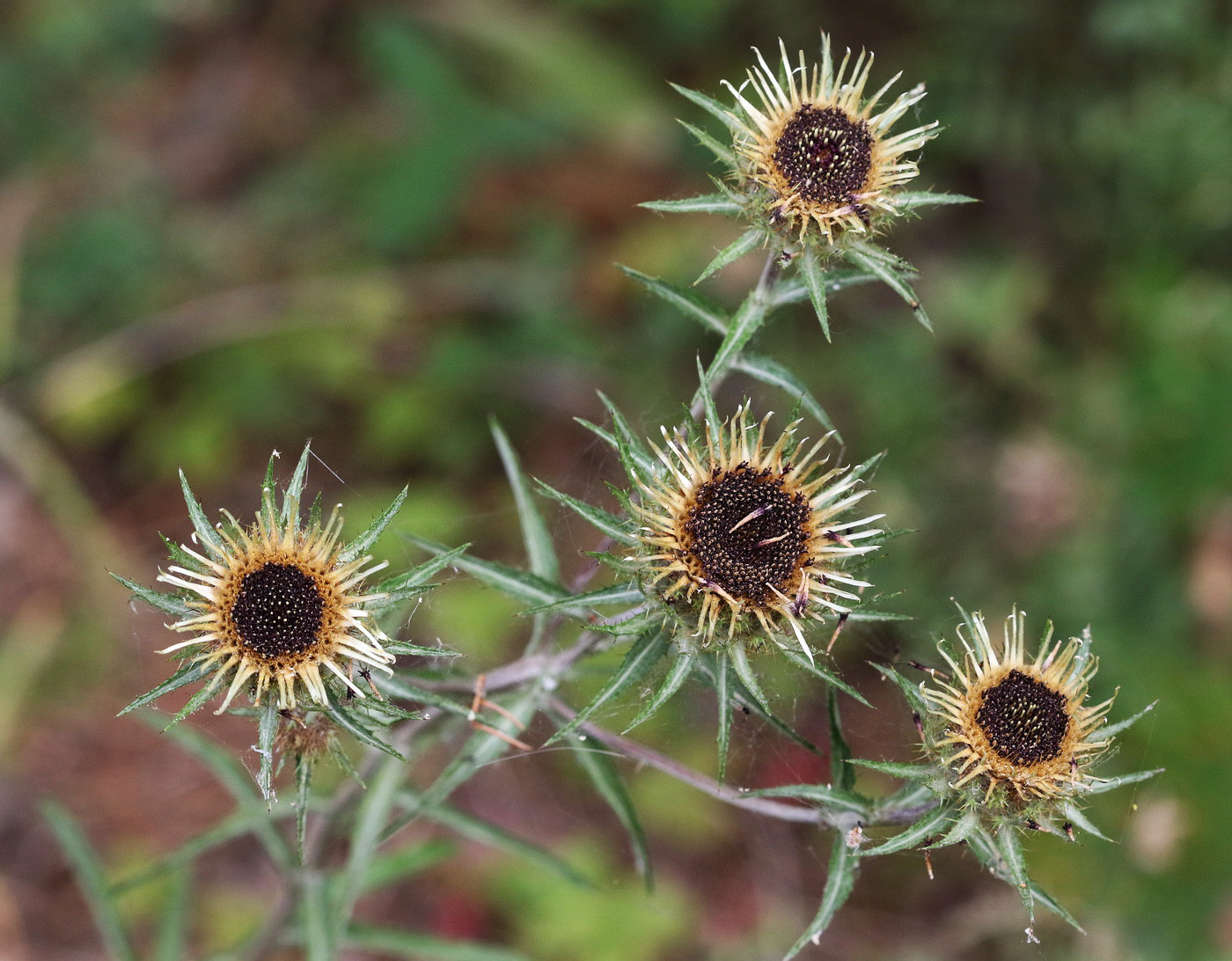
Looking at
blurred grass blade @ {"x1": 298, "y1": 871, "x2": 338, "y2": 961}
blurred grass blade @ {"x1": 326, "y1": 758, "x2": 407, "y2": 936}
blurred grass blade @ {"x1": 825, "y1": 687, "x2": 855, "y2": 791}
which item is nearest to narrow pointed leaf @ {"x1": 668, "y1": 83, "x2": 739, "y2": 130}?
blurred grass blade @ {"x1": 825, "y1": 687, "x2": 855, "y2": 791}

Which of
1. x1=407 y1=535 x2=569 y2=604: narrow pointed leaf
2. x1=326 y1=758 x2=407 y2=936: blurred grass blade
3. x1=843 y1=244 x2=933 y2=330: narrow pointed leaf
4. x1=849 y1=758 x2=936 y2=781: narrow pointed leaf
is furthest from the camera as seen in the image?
x1=326 y1=758 x2=407 y2=936: blurred grass blade

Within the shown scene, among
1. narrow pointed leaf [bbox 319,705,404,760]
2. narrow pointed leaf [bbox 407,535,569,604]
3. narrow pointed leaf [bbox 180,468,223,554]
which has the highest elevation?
narrow pointed leaf [bbox 407,535,569,604]

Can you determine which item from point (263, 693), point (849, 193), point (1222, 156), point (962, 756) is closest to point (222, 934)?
point (263, 693)

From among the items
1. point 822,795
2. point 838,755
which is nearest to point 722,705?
point 822,795

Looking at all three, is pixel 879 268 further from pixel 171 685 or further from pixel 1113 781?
pixel 171 685

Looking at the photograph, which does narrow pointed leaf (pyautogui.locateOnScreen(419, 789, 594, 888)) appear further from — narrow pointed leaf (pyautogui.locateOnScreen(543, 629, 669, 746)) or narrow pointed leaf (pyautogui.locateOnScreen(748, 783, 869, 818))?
narrow pointed leaf (pyautogui.locateOnScreen(748, 783, 869, 818))

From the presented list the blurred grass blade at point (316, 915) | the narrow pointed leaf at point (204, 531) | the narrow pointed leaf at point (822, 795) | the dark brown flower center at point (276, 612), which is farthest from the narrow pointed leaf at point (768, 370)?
the blurred grass blade at point (316, 915)

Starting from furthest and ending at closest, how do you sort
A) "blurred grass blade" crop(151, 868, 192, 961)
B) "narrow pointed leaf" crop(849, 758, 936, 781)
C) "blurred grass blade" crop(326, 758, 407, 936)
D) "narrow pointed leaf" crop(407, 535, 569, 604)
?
"blurred grass blade" crop(151, 868, 192, 961) → "blurred grass blade" crop(326, 758, 407, 936) → "narrow pointed leaf" crop(407, 535, 569, 604) → "narrow pointed leaf" crop(849, 758, 936, 781)

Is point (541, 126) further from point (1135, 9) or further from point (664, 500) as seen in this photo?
point (664, 500)
